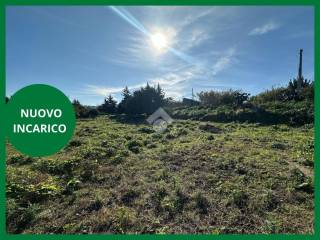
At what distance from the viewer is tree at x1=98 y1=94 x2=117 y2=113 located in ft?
101

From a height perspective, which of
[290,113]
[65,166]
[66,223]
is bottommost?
[66,223]

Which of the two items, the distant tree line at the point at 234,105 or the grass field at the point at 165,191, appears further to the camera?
the distant tree line at the point at 234,105

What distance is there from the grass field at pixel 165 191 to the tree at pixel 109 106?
69.7ft

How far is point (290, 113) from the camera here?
16.6m

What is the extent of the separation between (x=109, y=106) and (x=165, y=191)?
86.4 feet

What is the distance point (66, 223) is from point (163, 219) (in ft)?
5.50

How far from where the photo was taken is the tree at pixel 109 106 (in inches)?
1207

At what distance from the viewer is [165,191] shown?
5.78m

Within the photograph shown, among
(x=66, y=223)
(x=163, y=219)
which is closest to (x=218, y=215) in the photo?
(x=163, y=219)

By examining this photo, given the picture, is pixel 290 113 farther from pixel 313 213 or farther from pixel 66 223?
pixel 66 223

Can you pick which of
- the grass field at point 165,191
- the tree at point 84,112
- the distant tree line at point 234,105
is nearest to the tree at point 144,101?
the distant tree line at point 234,105

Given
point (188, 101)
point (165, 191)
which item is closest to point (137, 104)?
point (188, 101)

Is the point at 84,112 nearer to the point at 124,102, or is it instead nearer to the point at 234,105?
the point at 124,102

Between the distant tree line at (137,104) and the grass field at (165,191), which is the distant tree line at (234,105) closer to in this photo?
the distant tree line at (137,104)
